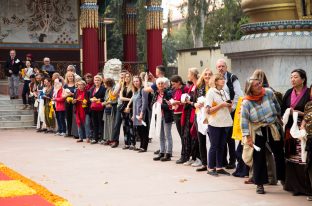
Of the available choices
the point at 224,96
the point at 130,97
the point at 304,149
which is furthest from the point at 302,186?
the point at 130,97

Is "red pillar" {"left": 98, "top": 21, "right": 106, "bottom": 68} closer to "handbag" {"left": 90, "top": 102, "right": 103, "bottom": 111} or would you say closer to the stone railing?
the stone railing

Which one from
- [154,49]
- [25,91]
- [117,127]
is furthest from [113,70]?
[154,49]

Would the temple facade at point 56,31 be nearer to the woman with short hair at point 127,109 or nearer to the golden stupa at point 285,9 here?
the woman with short hair at point 127,109

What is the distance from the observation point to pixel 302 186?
8.70 meters

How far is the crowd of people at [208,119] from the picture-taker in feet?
29.0

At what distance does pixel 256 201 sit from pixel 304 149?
0.98 m

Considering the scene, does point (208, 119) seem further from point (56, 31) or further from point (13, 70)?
point (56, 31)

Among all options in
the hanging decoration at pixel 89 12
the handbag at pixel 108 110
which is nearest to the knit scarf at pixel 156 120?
the handbag at pixel 108 110

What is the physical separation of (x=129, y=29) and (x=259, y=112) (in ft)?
77.1

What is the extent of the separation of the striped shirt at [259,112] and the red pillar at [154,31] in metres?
19.3

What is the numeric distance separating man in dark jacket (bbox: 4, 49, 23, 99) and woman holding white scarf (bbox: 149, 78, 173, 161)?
11.0 meters

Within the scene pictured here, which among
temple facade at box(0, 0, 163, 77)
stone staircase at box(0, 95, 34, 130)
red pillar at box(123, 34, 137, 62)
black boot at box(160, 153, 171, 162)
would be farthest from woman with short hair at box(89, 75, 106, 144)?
red pillar at box(123, 34, 137, 62)

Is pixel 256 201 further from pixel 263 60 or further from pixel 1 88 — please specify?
pixel 1 88

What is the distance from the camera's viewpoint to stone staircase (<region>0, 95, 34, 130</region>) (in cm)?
2163
